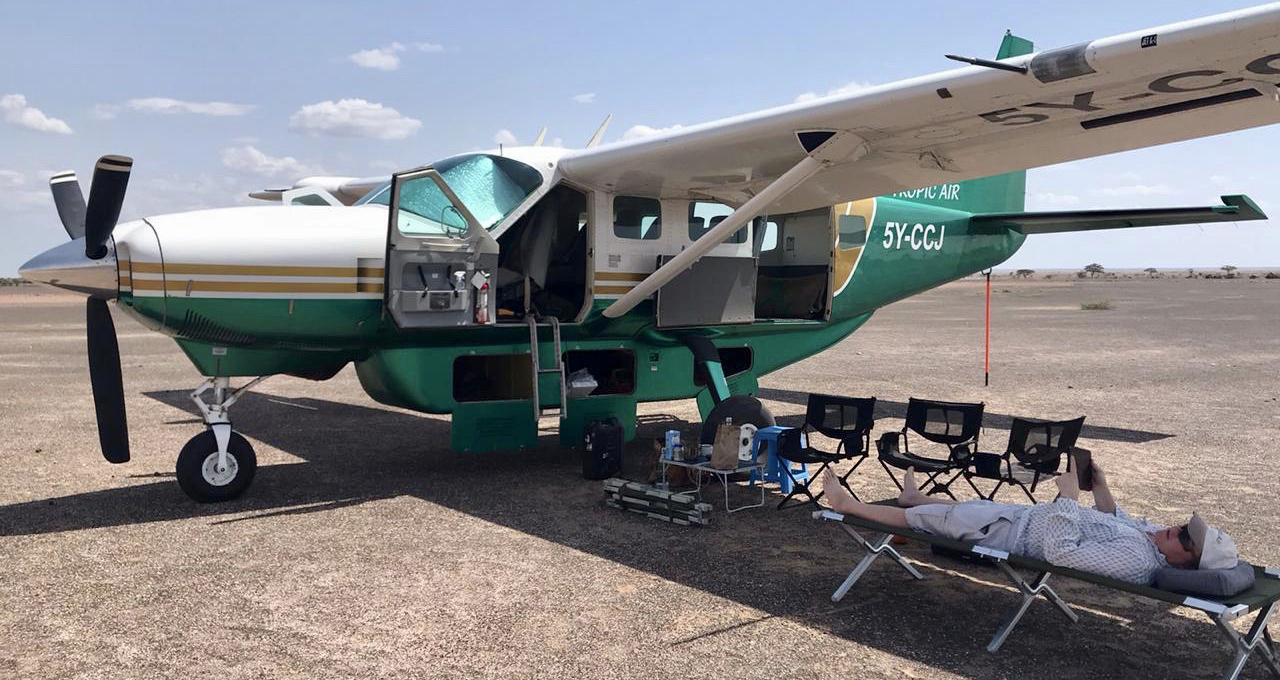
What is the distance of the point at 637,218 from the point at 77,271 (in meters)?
4.55

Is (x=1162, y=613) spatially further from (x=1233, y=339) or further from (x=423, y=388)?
(x=1233, y=339)

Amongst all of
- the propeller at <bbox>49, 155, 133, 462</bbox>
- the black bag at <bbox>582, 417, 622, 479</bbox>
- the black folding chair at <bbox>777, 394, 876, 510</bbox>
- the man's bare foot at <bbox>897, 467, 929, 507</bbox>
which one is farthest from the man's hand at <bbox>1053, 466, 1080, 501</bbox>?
the propeller at <bbox>49, 155, 133, 462</bbox>

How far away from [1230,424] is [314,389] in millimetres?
12399

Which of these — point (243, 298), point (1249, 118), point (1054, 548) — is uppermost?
point (1249, 118)

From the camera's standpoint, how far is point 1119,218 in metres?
10.6

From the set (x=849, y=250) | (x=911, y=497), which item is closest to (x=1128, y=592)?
(x=911, y=497)

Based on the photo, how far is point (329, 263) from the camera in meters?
7.08

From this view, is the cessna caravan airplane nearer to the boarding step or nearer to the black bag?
the boarding step

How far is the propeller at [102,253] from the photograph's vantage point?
633 cm

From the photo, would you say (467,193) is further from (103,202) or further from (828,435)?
(828,435)

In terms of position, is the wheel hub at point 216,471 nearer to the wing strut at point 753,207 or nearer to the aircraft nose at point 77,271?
the aircraft nose at point 77,271

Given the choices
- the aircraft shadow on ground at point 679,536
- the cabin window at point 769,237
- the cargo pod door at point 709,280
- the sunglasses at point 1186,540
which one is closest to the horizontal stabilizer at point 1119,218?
the cabin window at point 769,237

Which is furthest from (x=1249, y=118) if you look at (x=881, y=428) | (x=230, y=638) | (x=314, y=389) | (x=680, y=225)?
(x=314, y=389)

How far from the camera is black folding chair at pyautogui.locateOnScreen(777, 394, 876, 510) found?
695 cm
